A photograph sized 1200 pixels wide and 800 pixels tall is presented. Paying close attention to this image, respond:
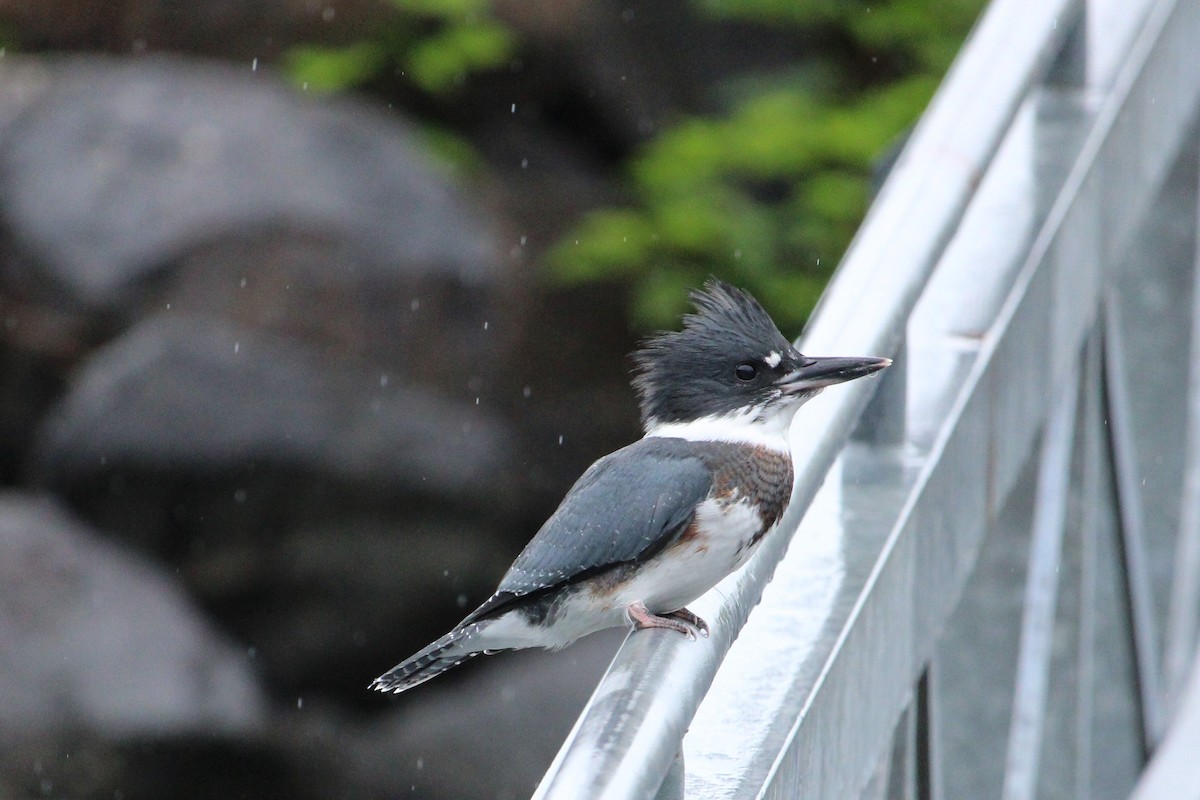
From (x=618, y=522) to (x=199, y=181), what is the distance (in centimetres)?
445

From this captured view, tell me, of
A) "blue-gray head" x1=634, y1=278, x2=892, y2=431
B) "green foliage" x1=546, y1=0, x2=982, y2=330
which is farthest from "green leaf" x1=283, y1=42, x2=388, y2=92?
"blue-gray head" x1=634, y1=278, x2=892, y2=431

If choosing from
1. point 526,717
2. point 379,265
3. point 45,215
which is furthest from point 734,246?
point 45,215

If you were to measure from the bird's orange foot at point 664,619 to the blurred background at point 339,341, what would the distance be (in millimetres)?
3422

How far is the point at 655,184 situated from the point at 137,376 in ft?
6.33

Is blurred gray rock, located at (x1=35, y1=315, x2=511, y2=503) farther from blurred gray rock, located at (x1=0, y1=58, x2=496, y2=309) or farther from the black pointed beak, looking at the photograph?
the black pointed beak

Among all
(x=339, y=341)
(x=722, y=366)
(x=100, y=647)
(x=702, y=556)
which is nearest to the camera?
(x=702, y=556)

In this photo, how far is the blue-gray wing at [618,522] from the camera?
1.42 meters

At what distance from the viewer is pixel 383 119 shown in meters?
5.98

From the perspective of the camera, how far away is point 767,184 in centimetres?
575

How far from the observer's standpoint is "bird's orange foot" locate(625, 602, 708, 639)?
3.37 feet

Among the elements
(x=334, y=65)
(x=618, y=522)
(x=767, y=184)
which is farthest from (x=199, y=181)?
(x=618, y=522)

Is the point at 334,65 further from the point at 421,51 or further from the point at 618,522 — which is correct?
the point at 618,522

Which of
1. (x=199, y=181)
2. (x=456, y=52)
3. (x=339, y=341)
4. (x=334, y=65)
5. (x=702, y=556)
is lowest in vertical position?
(x=339, y=341)

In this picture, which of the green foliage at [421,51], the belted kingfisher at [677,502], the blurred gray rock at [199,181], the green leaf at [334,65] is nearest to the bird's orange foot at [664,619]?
the belted kingfisher at [677,502]
